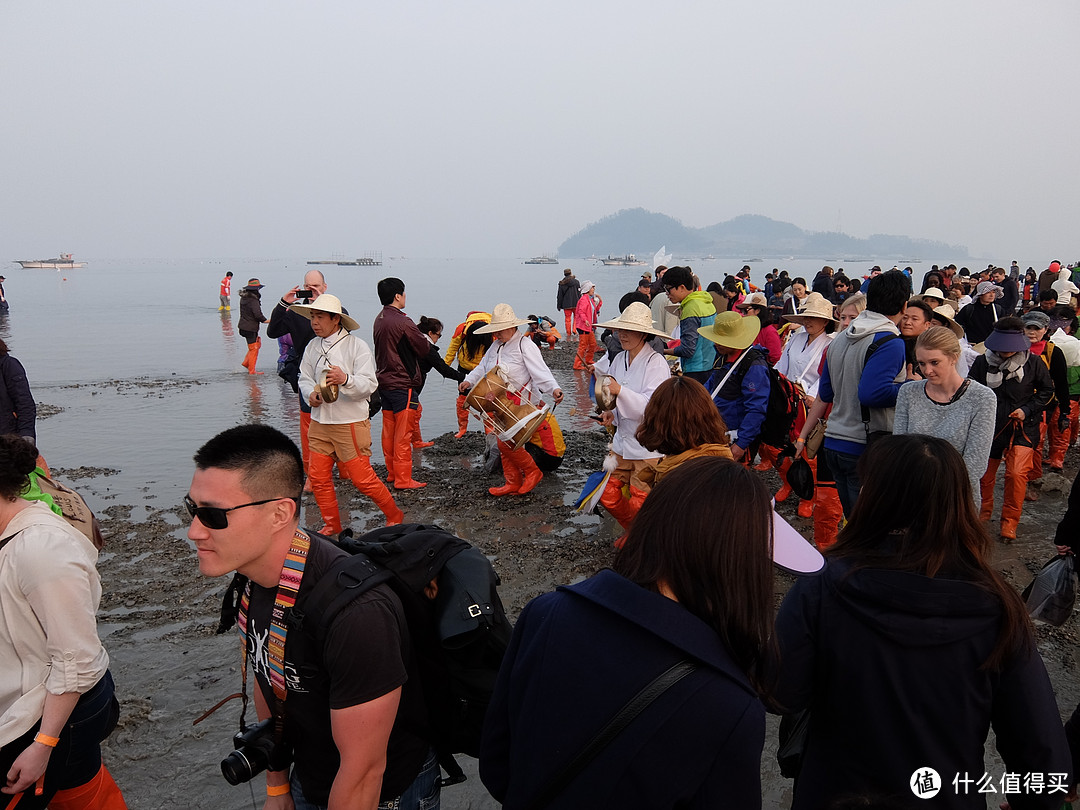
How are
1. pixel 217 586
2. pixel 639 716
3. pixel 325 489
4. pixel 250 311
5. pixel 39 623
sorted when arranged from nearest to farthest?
1. pixel 639 716
2. pixel 39 623
3. pixel 217 586
4. pixel 325 489
5. pixel 250 311

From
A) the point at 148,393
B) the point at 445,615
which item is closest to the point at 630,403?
the point at 445,615

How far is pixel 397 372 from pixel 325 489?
1.82 metres

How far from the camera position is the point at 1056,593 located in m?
3.15

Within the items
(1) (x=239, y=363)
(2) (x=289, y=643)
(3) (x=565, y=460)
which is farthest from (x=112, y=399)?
(2) (x=289, y=643)

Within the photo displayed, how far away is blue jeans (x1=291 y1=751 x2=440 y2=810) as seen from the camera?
80.2 inches

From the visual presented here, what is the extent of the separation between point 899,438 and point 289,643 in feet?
6.11

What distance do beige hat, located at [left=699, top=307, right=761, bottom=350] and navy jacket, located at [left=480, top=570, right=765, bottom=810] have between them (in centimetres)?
470

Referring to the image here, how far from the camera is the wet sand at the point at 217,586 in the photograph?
136 inches

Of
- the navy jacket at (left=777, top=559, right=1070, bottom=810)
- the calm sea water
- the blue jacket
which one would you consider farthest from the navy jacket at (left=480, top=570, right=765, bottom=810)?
the calm sea water

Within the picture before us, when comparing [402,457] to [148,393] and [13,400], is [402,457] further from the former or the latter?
[148,393]

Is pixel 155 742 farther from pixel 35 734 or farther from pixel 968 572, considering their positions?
pixel 968 572

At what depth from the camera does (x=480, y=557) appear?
82.0 inches

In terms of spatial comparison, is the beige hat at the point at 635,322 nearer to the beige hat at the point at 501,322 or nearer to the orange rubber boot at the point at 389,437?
the beige hat at the point at 501,322

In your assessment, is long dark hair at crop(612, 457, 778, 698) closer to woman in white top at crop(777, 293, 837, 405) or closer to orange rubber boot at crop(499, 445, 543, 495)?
woman in white top at crop(777, 293, 837, 405)
